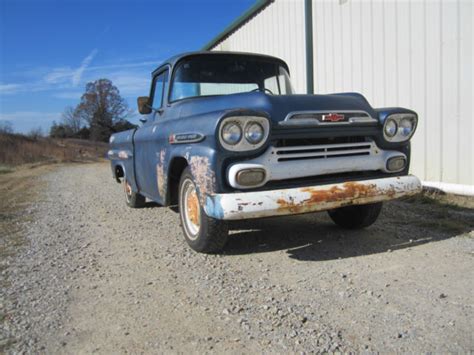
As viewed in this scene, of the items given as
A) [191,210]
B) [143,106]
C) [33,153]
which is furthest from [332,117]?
[33,153]

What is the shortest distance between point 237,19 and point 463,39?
778cm

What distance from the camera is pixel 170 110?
4.45 m

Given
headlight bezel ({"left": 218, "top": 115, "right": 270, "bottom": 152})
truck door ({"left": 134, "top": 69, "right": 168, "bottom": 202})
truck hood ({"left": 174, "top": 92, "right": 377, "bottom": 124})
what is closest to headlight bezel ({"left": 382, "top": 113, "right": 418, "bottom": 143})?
truck hood ({"left": 174, "top": 92, "right": 377, "bottom": 124})

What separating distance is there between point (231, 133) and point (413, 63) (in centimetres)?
444

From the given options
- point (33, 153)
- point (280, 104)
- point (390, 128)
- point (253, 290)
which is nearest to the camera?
point (253, 290)

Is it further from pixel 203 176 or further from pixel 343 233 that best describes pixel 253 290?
pixel 343 233

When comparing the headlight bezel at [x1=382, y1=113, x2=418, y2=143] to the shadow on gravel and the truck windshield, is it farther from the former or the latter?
the truck windshield

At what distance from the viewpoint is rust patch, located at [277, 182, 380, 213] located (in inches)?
125

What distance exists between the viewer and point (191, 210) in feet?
→ 12.7

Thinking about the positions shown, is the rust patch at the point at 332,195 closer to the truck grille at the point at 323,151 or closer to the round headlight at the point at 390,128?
the truck grille at the point at 323,151

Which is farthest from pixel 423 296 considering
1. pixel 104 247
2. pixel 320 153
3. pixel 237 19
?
pixel 237 19

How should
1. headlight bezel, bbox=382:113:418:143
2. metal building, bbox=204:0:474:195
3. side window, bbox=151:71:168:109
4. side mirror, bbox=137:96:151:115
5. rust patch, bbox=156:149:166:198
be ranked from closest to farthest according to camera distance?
headlight bezel, bbox=382:113:418:143 → rust patch, bbox=156:149:166:198 → side window, bbox=151:71:168:109 → side mirror, bbox=137:96:151:115 → metal building, bbox=204:0:474:195

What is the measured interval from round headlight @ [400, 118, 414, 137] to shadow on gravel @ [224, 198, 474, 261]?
100 cm

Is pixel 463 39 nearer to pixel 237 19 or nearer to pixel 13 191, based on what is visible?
pixel 237 19
